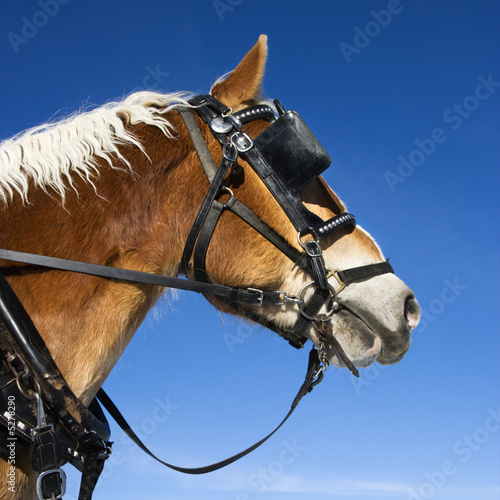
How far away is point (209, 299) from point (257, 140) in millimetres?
1083

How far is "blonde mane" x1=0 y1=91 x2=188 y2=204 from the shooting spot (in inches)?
104

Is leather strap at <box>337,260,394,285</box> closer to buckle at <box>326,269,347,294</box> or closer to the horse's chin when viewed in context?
buckle at <box>326,269,347,294</box>

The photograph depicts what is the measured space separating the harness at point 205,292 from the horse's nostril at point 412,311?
24 centimetres

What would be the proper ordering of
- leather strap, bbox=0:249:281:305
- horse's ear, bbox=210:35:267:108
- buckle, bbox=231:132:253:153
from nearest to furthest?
leather strap, bbox=0:249:281:305, buckle, bbox=231:132:253:153, horse's ear, bbox=210:35:267:108

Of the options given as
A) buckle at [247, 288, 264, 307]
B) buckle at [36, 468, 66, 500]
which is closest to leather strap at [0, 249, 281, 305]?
buckle at [247, 288, 264, 307]

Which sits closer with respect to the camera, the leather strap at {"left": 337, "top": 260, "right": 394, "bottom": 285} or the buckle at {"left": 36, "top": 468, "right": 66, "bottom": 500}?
the buckle at {"left": 36, "top": 468, "right": 66, "bottom": 500}

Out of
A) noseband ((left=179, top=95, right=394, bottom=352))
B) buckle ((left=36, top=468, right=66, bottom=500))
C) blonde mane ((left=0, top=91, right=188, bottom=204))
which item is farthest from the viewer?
noseband ((left=179, top=95, right=394, bottom=352))

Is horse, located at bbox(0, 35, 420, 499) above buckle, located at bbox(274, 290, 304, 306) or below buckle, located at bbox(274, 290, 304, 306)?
above

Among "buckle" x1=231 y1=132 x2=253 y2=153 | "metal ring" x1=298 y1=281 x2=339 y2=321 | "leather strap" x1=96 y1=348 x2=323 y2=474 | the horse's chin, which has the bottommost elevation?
"leather strap" x1=96 y1=348 x2=323 y2=474

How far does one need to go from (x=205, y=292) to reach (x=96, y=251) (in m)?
0.65

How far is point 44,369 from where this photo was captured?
220 centimetres

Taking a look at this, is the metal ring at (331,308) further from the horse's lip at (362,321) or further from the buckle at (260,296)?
the buckle at (260,296)

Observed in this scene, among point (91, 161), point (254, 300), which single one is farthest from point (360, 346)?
point (91, 161)

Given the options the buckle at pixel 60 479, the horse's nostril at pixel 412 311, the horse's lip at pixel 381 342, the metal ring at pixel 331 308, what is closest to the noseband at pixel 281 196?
the metal ring at pixel 331 308
